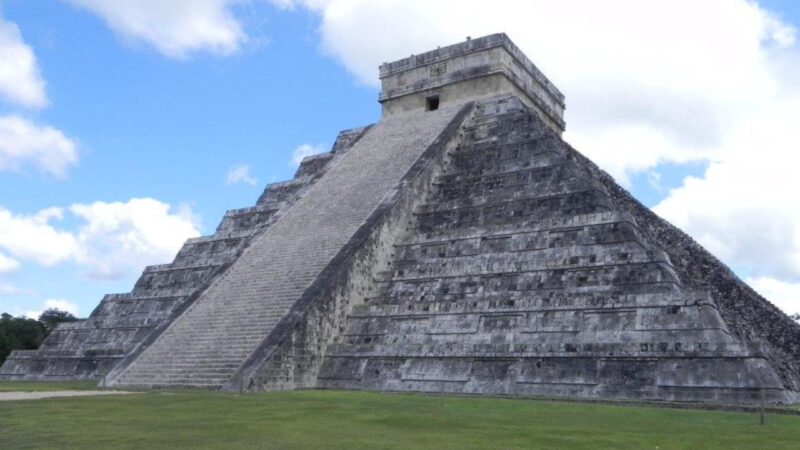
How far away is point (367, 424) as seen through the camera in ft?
25.4

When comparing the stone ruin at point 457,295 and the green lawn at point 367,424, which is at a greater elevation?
the stone ruin at point 457,295

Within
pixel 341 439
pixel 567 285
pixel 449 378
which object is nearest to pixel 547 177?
pixel 567 285

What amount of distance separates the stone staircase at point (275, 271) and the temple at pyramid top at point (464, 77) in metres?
0.94

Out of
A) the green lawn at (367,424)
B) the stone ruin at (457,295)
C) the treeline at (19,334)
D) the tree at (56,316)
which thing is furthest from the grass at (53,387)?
the tree at (56,316)

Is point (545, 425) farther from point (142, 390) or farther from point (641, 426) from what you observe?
point (142, 390)

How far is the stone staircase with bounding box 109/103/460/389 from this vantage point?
13.5 metres

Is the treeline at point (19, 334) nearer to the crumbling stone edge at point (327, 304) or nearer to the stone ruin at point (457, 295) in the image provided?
the stone ruin at point (457, 295)

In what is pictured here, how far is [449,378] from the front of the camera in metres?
12.1

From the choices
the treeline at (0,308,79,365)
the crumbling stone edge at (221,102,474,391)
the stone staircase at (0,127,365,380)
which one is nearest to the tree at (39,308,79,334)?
the treeline at (0,308,79,365)

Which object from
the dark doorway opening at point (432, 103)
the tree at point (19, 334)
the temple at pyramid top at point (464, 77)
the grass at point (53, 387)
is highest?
the temple at pyramid top at point (464, 77)

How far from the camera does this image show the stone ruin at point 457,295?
1107cm

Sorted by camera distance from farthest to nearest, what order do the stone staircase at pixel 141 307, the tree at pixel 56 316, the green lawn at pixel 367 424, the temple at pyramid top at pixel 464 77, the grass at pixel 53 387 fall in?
1. the tree at pixel 56 316
2. the temple at pyramid top at pixel 464 77
3. the stone staircase at pixel 141 307
4. the grass at pixel 53 387
5. the green lawn at pixel 367 424

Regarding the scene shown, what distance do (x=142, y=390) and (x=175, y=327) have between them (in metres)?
2.46

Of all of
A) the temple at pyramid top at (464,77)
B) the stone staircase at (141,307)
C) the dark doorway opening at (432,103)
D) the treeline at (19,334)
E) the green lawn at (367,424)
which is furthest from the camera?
the treeline at (19,334)
